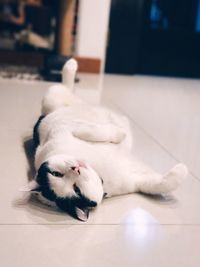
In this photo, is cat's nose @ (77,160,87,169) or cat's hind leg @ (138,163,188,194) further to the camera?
cat's hind leg @ (138,163,188,194)

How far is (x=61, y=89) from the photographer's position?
1.77 metres

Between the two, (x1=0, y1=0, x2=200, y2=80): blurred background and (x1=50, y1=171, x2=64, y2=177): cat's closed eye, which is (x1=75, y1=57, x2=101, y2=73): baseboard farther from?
(x1=50, y1=171, x2=64, y2=177): cat's closed eye

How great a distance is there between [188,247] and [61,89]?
894 mm

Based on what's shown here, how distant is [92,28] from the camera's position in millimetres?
3547

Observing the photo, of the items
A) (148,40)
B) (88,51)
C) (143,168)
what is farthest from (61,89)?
(148,40)

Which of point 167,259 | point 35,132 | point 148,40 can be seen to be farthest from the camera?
point 148,40

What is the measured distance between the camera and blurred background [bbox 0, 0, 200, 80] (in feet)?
11.5

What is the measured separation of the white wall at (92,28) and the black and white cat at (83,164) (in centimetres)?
189

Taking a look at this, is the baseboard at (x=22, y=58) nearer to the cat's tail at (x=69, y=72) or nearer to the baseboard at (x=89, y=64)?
the baseboard at (x=89, y=64)

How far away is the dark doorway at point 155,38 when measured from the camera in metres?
3.68

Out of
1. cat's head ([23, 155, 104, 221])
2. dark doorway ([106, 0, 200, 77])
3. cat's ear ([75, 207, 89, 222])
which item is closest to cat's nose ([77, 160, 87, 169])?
cat's head ([23, 155, 104, 221])

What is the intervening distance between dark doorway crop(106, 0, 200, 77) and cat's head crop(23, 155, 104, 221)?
2691mm

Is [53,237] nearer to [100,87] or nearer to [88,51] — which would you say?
[100,87]

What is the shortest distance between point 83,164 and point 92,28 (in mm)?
2553
